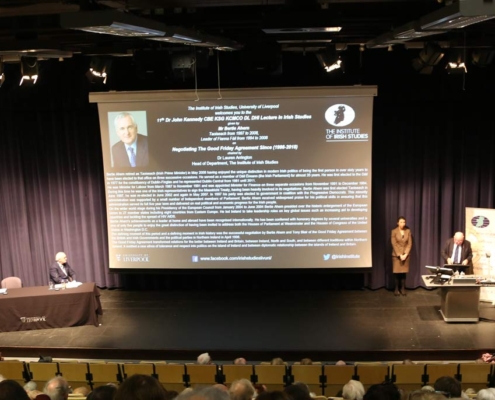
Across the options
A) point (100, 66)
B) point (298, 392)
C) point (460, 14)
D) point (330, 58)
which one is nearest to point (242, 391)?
point (298, 392)

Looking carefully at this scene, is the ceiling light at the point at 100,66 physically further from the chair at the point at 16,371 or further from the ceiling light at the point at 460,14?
the ceiling light at the point at 460,14

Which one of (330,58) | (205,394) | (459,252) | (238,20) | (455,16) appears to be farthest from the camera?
(459,252)

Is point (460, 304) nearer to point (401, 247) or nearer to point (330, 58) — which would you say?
point (401, 247)

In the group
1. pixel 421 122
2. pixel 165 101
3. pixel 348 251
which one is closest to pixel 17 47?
pixel 165 101

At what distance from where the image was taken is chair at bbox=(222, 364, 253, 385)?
18.0ft

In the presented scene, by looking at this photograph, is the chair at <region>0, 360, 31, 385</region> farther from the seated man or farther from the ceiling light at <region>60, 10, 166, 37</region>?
the ceiling light at <region>60, 10, 166, 37</region>

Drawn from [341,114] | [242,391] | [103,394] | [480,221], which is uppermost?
[341,114]

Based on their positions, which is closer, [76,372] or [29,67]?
[76,372]

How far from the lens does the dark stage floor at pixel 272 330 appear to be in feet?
23.0

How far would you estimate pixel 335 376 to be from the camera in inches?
214

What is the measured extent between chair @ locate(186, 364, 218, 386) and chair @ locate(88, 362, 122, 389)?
0.79 meters

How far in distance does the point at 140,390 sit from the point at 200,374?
361 cm

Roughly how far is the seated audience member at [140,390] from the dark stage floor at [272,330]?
4.92m

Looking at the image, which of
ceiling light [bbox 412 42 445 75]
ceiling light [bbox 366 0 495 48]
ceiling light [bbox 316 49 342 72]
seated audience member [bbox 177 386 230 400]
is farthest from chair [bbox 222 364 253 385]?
ceiling light [bbox 412 42 445 75]
